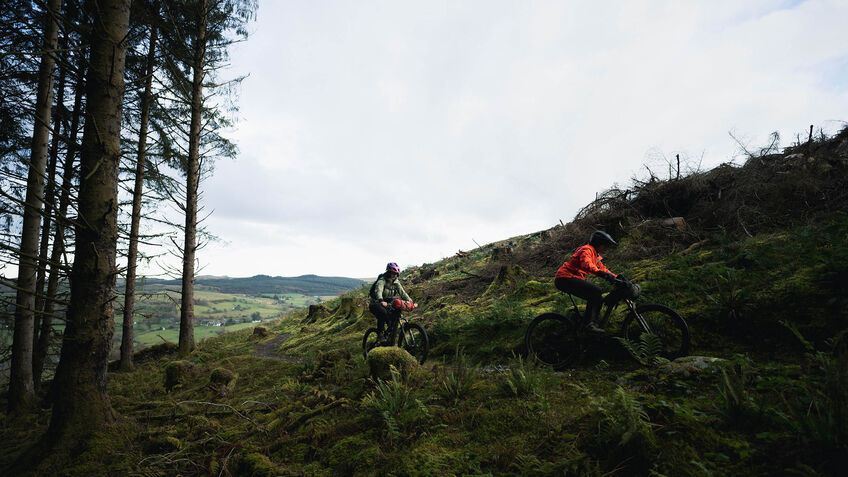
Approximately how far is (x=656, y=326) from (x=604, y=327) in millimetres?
730

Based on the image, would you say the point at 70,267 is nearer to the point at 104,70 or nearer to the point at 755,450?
the point at 104,70

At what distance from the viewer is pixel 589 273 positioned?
5.19m

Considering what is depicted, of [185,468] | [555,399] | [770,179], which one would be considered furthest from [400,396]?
[770,179]

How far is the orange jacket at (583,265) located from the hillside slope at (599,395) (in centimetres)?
138

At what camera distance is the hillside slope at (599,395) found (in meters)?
2.49

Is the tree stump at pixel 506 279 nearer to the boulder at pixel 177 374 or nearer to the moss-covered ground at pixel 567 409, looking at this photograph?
the moss-covered ground at pixel 567 409

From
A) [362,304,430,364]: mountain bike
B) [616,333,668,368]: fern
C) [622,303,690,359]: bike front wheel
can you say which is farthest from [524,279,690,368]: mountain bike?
[362,304,430,364]: mountain bike

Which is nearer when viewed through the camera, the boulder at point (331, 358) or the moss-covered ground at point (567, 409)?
the moss-covered ground at point (567, 409)

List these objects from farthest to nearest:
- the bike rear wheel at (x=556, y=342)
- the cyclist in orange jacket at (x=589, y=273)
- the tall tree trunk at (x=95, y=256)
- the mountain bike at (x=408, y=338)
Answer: the mountain bike at (x=408, y=338) → the bike rear wheel at (x=556, y=342) → the cyclist in orange jacket at (x=589, y=273) → the tall tree trunk at (x=95, y=256)

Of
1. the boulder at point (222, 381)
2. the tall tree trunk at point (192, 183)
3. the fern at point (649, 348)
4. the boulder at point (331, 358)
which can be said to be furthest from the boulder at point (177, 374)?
the fern at point (649, 348)

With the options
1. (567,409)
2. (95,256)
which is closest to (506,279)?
(567,409)

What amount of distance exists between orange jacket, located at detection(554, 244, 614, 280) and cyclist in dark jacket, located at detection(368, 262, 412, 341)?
148 inches

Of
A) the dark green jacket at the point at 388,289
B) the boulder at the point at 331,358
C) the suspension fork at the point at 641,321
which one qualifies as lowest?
the boulder at the point at 331,358

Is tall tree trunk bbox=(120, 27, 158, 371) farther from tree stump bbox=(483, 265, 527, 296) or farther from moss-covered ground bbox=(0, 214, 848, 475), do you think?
tree stump bbox=(483, 265, 527, 296)
